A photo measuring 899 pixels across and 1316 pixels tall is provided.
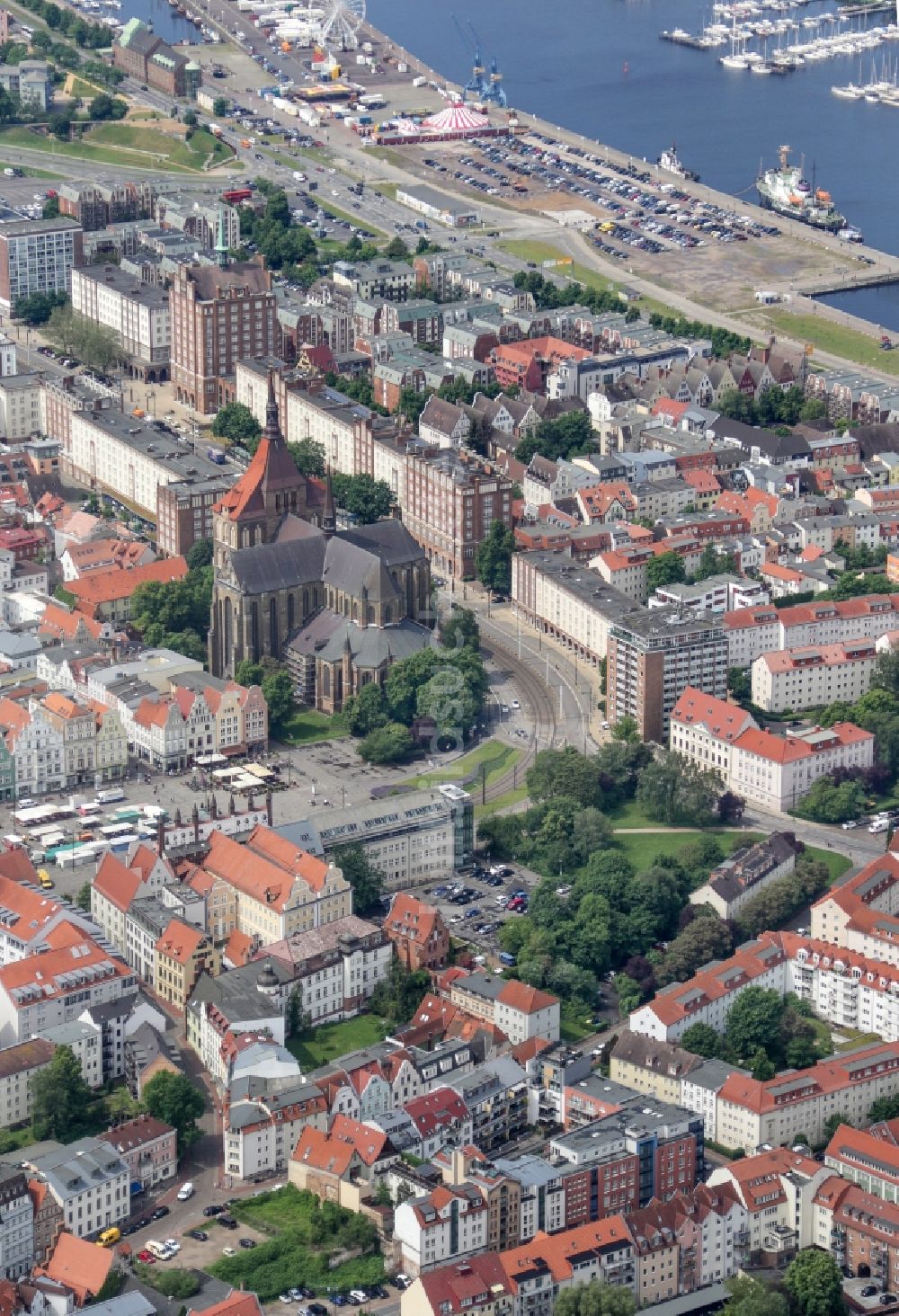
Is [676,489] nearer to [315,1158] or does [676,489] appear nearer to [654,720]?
[654,720]

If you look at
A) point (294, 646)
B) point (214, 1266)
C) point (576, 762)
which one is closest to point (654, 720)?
point (576, 762)

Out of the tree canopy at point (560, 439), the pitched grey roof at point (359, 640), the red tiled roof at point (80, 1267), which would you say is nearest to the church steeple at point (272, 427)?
the pitched grey roof at point (359, 640)

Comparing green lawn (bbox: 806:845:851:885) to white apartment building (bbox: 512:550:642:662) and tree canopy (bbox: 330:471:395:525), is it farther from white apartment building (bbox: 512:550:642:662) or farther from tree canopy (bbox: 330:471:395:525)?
tree canopy (bbox: 330:471:395:525)

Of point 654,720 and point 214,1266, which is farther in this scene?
point 654,720

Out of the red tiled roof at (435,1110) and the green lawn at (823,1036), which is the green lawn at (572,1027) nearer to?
the green lawn at (823,1036)

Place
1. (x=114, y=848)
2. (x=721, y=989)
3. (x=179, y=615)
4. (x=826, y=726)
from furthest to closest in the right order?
1. (x=179, y=615)
2. (x=826, y=726)
3. (x=114, y=848)
4. (x=721, y=989)
